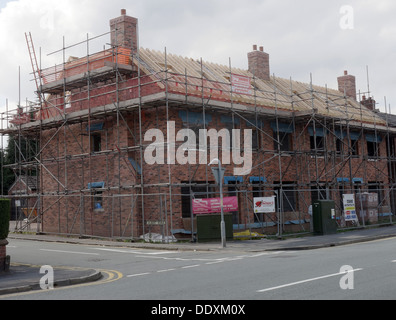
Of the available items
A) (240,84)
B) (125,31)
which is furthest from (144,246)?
(125,31)

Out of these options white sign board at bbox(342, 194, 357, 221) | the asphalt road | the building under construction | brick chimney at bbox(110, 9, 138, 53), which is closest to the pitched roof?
the building under construction

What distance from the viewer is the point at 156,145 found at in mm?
22328

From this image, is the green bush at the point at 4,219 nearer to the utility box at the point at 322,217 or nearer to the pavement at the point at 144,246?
the pavement at the point at 144,246

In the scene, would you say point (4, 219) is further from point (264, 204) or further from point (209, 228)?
point (264, 204)

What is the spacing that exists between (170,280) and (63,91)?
1955 centimetres

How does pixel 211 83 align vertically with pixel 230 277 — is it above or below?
above

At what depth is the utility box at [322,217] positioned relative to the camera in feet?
76.2

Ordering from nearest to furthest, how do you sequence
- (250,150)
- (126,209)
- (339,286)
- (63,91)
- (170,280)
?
1. (339,286)
2. (170,280)
3. (126,209)
4. (250,150)
5. (63,91)

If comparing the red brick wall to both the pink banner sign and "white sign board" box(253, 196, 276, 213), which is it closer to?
"white sign board" box(253, 196, 276, 213)

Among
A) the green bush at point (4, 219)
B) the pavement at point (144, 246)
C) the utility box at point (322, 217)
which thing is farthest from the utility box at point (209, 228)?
the green bush at point (4, 219)

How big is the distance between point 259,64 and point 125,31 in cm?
1019
